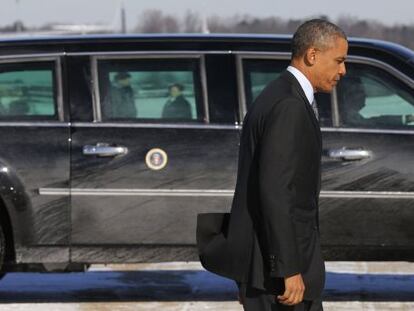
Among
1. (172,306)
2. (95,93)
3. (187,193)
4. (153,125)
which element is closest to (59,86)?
(95,93)

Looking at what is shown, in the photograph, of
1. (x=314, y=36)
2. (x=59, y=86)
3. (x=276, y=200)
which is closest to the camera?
(x=276, y=200)

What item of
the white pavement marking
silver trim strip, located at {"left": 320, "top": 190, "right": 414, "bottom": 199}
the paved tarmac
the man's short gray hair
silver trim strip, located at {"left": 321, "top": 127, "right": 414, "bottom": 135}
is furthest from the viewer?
the paved tarmac

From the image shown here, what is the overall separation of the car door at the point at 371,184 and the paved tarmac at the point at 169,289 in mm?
647

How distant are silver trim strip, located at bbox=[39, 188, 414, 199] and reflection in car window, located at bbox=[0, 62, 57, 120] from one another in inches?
20.8

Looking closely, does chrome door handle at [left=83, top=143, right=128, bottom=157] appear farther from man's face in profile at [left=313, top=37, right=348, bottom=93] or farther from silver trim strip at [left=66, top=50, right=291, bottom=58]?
man's face in profile at [left=313, top=37, right=348, bottom=93]

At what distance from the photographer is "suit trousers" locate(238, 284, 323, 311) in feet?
14.5

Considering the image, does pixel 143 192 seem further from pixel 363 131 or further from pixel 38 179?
pixel 363 131

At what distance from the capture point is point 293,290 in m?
4.27

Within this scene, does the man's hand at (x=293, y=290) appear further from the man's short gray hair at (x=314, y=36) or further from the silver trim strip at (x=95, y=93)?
the silver trim strip at (x=95, y=93)

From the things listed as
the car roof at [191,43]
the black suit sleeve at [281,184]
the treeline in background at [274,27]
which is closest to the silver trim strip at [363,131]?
the car roof at [191,43]

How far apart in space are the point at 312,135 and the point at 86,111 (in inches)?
139

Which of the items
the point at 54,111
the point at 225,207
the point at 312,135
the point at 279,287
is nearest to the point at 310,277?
the point at 279,287

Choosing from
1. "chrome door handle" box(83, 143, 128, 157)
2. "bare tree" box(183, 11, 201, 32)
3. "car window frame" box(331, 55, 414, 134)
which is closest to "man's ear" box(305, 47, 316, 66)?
"car window frame" box(331, 55, 414, 134)

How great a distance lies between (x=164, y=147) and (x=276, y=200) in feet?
11.0
